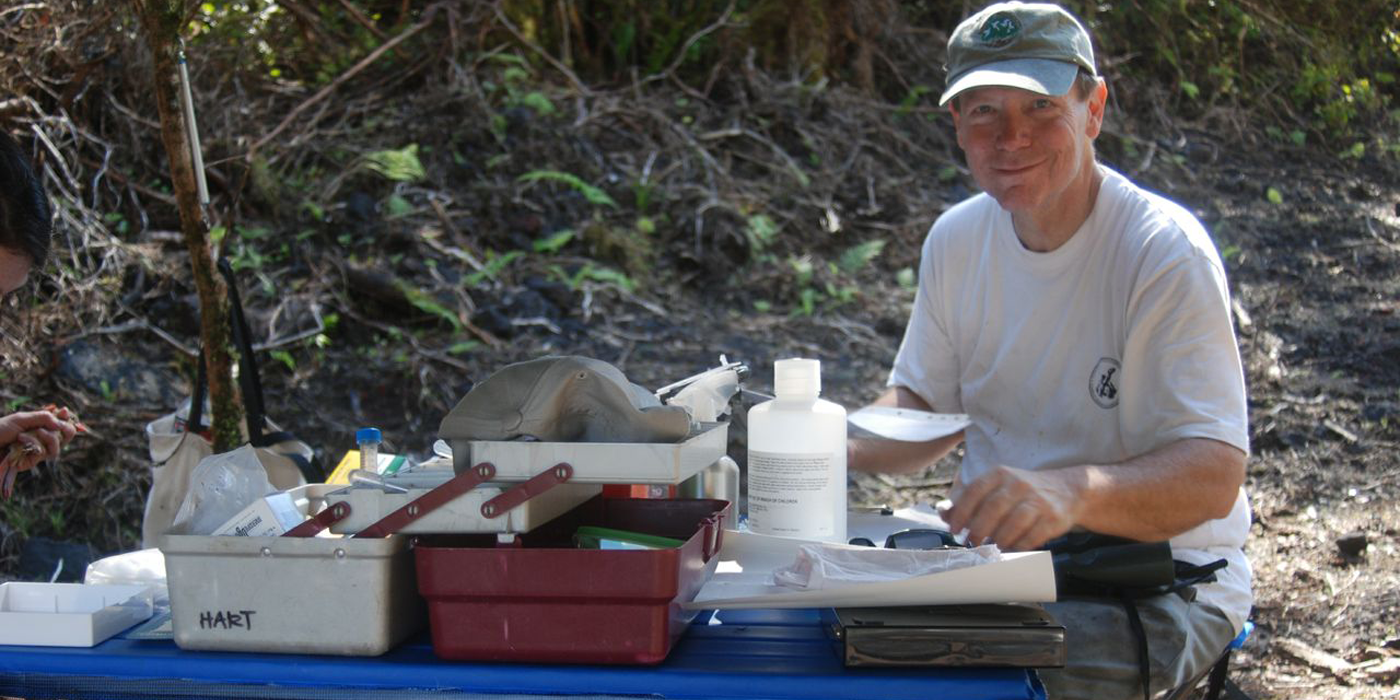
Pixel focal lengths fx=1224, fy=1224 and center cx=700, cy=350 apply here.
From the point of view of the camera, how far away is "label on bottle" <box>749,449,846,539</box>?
79.9 inches

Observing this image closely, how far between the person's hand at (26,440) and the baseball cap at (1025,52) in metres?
2.02

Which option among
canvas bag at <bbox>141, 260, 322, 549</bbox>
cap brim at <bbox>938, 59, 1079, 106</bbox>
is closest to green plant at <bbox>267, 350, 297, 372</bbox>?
canvas bag at <bbox>141, 260, 322, 549</bbox>

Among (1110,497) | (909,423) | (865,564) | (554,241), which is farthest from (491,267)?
(865,564)

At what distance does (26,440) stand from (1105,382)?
2.29m

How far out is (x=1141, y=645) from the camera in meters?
2.11

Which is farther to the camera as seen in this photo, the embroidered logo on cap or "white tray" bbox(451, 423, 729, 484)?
the embroidered logo on cap

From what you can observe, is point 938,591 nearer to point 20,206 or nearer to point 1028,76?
point 1028,76

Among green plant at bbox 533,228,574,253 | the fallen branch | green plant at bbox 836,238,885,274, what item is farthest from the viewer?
the fallen branch

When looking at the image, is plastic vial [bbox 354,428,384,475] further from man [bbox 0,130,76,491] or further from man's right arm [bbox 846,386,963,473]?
man's right arm [bbox 846,386,963,473]

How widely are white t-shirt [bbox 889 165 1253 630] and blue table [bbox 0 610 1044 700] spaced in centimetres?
105

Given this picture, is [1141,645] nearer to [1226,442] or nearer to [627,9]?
[1226,442]

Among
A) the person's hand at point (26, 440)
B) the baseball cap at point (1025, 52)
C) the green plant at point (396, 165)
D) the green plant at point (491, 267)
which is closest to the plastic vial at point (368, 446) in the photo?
the person's hand at point (26, 440)

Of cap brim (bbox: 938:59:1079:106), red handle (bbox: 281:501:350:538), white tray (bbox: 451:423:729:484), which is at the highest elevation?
cap brim (bbox: 938:59:1079:106)

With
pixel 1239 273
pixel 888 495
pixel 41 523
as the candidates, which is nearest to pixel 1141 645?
pixel 888 495
